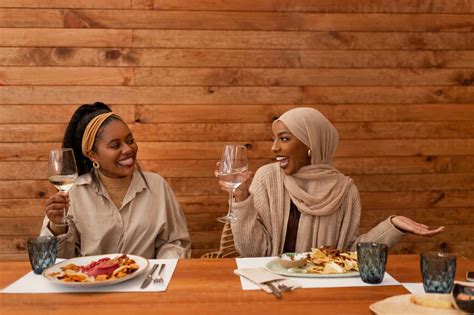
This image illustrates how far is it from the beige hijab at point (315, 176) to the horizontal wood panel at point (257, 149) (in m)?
0.63

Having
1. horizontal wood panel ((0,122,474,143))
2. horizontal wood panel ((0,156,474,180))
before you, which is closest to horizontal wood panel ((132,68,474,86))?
horizontal wood panel ((0,122,474,143))

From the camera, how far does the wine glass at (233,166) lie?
1.64 m

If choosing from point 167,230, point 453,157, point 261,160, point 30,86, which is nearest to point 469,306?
point 167,230

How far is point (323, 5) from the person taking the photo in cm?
286

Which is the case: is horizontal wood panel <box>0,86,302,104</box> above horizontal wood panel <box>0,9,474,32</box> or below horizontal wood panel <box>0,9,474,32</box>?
below

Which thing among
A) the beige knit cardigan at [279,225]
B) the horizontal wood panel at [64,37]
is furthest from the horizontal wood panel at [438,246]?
the horizontal wood panel at [64,37]

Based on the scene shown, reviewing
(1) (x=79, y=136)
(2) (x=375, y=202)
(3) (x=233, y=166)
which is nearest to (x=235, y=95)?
(1) (x=79, y=136)

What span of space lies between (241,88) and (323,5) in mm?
683

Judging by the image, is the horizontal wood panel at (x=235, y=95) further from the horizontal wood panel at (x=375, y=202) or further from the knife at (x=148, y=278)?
the knife at (x=148, y=278)

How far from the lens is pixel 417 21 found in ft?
9.58

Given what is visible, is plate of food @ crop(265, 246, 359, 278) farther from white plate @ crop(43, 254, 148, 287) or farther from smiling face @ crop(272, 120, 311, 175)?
smiling face @ crop(272, 120, 311, 175)

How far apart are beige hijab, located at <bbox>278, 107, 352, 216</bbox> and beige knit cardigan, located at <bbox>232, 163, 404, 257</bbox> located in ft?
0.15

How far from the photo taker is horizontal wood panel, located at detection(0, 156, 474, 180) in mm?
2795

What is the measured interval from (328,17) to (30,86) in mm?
1761
